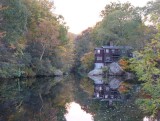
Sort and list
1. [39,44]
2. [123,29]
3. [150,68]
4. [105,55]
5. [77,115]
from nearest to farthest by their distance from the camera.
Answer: [150,68], [77,115], [39,44], [123,29], [105,55]

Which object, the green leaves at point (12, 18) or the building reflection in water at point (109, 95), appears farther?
the green leaves at point (12, 18)

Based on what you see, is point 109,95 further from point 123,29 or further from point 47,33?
point 123,29

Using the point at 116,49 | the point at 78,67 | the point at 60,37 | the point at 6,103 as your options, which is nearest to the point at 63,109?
the point at 6,103

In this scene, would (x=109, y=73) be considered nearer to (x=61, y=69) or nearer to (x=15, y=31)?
(x=61, y=69)

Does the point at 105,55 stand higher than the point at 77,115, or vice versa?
the point at 105,55

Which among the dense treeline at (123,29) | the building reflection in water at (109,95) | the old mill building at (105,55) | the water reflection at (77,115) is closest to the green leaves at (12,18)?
the building reflection in water at (109,95)

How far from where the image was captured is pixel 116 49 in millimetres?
72875

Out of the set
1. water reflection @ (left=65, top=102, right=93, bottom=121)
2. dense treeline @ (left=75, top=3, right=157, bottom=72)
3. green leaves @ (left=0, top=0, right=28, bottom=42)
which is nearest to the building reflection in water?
water reflection @ (left=65, top=102, right=93, bottom=121)

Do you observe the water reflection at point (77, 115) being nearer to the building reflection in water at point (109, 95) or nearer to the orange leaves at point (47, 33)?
the building reflection in water at point (109, 95)

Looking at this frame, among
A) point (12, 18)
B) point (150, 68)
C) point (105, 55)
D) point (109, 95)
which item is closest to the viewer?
point (150, 68)

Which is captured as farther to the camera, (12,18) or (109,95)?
(12,18)

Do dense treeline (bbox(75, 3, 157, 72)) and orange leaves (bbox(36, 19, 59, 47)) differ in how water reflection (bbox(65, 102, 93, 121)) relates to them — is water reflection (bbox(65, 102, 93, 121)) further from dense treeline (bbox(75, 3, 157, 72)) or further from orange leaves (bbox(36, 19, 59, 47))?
dense treeline (bbox(75, 3, 157, 72))

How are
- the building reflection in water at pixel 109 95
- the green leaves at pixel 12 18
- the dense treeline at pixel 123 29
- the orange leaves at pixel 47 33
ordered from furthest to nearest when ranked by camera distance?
the dense treeline at pixel 123 29 → the orange leaves at pixel 47 33 → the green leaves at pixel 12 18 → the building reflection in water at pixel 109 95

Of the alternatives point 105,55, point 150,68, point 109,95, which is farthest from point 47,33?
point 150,68
